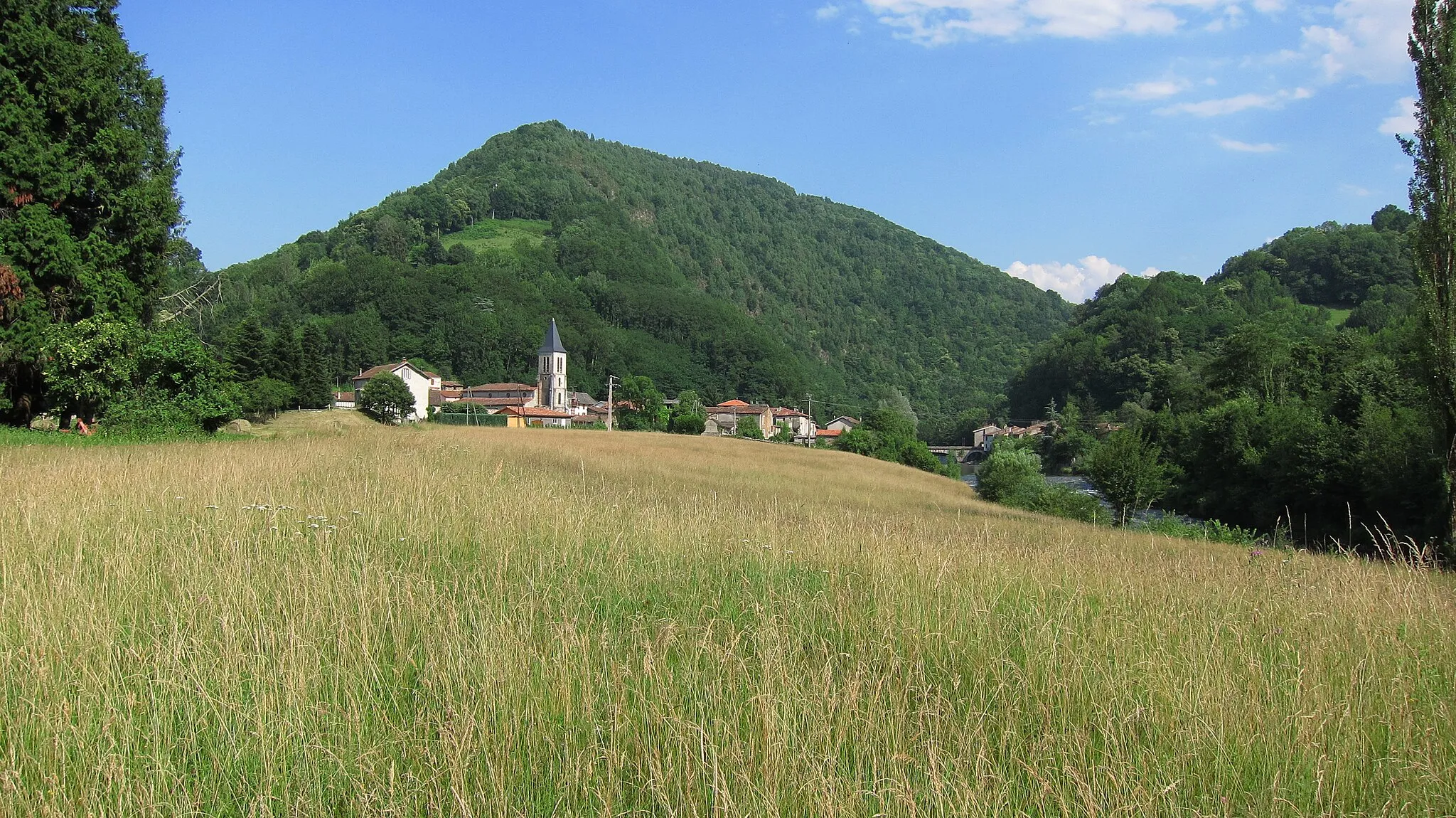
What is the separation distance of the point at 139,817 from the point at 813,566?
13.4 ft

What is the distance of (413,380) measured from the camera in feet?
340

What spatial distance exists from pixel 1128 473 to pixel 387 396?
65.4 m

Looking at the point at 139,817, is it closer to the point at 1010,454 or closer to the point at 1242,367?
A: the point at 1010,454

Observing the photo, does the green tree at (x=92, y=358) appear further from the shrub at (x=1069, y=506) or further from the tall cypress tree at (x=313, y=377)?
the tall cypress tree at (x=313, y=377)

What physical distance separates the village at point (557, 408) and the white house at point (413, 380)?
12 cm

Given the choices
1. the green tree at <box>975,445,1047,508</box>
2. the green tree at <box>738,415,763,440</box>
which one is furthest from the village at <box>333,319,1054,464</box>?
the green tree at <box>975,445,1047,508</box>

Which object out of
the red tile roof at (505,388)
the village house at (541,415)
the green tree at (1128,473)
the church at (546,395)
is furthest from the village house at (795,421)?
the green tree at (1128,473)

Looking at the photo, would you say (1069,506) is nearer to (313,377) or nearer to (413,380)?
(313,377)

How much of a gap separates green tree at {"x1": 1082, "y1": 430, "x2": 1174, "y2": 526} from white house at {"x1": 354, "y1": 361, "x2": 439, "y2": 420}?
75851 mm

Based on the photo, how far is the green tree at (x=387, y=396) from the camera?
73375 mm

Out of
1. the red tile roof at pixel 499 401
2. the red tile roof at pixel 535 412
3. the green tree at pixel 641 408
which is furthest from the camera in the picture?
the red tile roof at pixel 499 401

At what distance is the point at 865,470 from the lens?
4619cm

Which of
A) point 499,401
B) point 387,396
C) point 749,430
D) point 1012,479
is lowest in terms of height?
point 1012,479

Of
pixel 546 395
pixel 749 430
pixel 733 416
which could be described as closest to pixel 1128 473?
pixel 749 430
